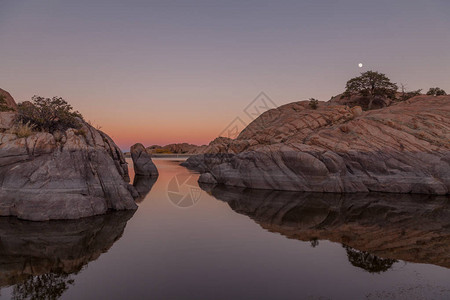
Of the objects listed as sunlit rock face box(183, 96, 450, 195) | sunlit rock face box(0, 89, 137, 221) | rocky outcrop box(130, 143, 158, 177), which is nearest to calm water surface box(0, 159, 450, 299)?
sunlit rock face box(0, 89, 137, 221)

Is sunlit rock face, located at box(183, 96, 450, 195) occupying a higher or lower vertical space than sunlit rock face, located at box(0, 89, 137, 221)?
higher

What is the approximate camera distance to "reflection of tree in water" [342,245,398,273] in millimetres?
12000

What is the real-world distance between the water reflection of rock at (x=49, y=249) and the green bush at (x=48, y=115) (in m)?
8.61

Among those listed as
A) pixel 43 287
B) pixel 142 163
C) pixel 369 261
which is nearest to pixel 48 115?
pixel 43 287

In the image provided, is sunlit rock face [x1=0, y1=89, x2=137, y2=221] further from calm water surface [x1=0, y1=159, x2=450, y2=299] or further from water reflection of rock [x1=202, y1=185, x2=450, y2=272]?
water reflection of rock [x1=202, y1=185, x2=450, y2=272]

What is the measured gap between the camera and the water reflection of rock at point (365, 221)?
46.0 feet

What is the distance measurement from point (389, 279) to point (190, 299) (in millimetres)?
8133

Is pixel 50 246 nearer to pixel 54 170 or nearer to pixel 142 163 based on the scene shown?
pixel 54 170

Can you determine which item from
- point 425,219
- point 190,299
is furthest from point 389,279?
point 425,219

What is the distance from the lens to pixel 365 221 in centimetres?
2027

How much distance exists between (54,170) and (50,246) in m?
7.63

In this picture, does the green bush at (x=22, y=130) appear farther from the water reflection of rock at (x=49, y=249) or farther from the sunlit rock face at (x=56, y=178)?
the water reflection of rock at (x=49, y=249)

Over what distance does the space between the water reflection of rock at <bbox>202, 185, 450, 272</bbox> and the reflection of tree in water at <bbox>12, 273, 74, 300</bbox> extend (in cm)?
1237

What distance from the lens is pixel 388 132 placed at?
37906 mm
